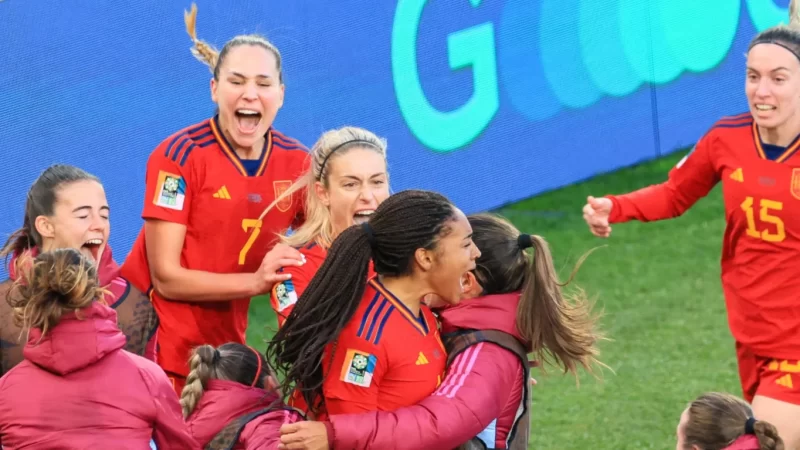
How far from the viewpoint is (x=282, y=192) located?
4.64m

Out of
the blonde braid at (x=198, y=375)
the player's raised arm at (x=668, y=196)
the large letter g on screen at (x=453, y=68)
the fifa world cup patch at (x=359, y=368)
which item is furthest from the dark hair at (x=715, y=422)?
the large letter g on screen at (x=453, y=68)

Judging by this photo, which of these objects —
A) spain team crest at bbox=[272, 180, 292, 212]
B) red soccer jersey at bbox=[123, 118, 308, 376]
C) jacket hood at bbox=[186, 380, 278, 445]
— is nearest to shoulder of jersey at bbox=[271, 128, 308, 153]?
red soccer jersey at bbox=[123, 118, 308, 376]

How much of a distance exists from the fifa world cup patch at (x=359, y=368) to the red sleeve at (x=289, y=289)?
0.71 m

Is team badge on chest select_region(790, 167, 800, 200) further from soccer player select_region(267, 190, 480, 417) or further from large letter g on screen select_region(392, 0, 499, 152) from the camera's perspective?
large letter g on screen select_region(392, 0, 499, 152)

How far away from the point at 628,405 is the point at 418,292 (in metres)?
3.27

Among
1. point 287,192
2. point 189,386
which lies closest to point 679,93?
point 287,192

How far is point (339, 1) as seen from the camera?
795 cm

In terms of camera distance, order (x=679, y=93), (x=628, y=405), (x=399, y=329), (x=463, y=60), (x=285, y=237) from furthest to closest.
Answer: (x=679, y=93) → (x=463, y=60) → (x=628, y=405) → (x=285, y=237) → (x=399, y=329)

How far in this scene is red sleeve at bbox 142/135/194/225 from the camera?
4.52 meters

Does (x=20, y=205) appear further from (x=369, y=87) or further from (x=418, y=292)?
(x=418, y=292)

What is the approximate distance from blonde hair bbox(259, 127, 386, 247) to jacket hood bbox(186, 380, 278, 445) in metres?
0.52

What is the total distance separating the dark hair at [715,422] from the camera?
398cm

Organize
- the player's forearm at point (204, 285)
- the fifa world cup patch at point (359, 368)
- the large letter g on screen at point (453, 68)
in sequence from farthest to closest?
the large letter g on screen at point (453, 68) < the player's forearm at point (204, 285) < the fifa world cup patch at point (359, 368)

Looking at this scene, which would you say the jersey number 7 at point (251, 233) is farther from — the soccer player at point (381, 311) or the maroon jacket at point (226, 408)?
the soccer player at point (381, 311)
